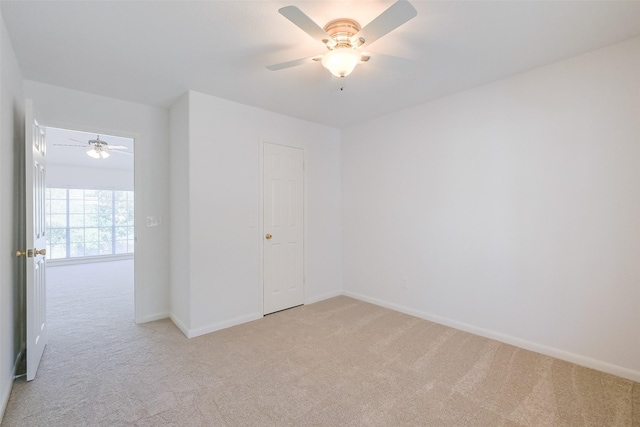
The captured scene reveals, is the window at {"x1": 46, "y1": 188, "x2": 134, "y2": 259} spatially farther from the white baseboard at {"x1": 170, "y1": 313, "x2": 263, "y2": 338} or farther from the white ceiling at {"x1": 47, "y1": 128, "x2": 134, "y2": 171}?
the white baseboard at {"x1": 170, "y1": 313, "x2": 263, "y2": 338}

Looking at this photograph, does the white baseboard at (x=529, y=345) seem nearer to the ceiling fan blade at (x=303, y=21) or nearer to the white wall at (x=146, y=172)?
the white wall at (x=146, y=172)

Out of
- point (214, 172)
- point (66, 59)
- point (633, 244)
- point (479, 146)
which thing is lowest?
point (633, 244)

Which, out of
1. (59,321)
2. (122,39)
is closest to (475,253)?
(122,39)

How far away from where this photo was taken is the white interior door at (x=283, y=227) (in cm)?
352

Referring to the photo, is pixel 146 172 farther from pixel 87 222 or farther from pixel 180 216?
pixel 87 222

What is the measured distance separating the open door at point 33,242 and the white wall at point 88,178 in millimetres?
6213

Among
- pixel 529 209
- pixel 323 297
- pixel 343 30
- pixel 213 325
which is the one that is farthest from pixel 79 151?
pixel 529 209

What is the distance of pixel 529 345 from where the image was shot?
8.40ft

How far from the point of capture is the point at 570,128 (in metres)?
2.36

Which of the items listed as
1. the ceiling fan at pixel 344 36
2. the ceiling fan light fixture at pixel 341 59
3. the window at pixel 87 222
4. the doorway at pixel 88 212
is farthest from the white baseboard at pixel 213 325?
the window at pixel 87 222

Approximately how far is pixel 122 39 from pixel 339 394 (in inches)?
115

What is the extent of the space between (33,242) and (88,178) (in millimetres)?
6805

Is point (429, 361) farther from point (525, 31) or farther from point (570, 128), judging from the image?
point (525, 31)

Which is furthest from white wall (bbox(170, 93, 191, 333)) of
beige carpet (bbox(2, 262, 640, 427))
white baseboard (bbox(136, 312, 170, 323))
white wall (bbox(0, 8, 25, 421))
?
white wall (bbox(0, 8, 25, 421))
